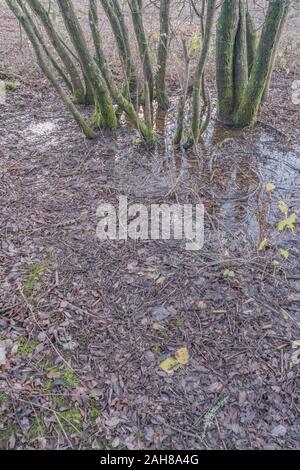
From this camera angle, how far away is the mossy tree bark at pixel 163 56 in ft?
18.7

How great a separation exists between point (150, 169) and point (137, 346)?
9.53ft

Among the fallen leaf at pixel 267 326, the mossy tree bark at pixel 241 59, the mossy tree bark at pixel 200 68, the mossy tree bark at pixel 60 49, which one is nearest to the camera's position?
the fallen leaf at pixel 267 326

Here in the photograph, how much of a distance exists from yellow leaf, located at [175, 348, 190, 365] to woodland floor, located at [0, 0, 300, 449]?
0.05m

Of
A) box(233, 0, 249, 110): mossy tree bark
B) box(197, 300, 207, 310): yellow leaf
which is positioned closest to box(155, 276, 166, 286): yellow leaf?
box(197, 300, 207, 310): yellow leaf

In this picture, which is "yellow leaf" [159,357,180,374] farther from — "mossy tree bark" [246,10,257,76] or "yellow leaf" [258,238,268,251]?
"mossy tree bark" [246,10,257,76]

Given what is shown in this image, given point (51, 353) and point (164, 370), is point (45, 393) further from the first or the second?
point (164, 370)

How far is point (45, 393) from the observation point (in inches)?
99.7

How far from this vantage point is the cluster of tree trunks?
4.86 metres

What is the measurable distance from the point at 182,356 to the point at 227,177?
115 inches

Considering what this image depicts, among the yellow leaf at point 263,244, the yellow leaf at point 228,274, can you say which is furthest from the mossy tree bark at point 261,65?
the yellow leaf at point 228,274

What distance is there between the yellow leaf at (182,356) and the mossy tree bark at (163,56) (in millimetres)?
4698

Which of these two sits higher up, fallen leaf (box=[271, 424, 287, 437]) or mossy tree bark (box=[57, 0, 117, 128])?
mossy tree bark (box=[57, 0, 117, 128])

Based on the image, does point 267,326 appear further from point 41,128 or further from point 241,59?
point 41,128

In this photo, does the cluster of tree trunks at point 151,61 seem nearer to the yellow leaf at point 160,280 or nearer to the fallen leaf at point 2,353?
the yellow leaf at point 160,280
